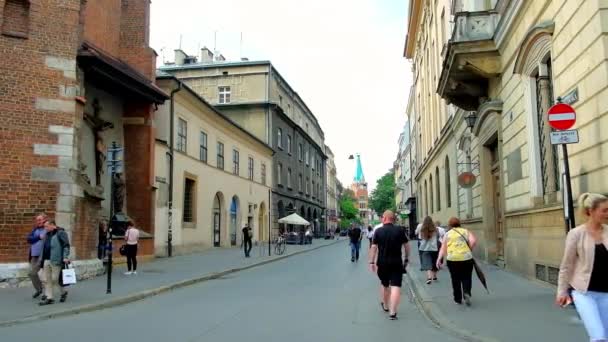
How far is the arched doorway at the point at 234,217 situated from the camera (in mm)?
35513

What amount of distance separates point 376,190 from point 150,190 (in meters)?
90.2

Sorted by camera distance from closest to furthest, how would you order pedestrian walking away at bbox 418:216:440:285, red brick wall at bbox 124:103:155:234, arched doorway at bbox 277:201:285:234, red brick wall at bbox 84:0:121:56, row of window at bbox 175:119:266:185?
pedestrian walking away at bbox 418:216:440:285 < red brick wall at bbox 84:0:121:56 < red brick wall at bbox 124:103:155:234 < row of window at bbox 175:119:266:185 < arched doorway at bbox 277:201:285:234

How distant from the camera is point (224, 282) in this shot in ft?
50.3

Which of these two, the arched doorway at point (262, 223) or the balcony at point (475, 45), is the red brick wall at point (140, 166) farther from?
the arched doorway at point (262, 223)

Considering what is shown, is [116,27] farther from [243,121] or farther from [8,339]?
[243,121]

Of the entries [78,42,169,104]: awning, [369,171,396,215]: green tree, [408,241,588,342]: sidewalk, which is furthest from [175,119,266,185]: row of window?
[369,171,396,215]: green tree

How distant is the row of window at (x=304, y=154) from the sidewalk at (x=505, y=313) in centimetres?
3602

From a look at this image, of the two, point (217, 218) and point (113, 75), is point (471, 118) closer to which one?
point (113, 75)

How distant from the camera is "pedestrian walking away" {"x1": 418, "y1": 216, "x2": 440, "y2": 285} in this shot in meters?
14.0

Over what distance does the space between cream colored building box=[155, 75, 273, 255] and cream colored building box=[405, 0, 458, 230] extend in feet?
39.4

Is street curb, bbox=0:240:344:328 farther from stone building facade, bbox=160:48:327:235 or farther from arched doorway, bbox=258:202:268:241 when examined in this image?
stone building facade, bbox=160:48:327:235

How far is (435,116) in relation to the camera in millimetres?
31469

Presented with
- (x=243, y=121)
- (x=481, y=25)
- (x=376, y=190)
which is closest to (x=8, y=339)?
(x=481, y=25)

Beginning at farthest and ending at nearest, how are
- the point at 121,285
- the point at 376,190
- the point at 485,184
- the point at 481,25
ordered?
the point at 376,190
the point at 485,184
the point at 481,25
the point at 121,285
